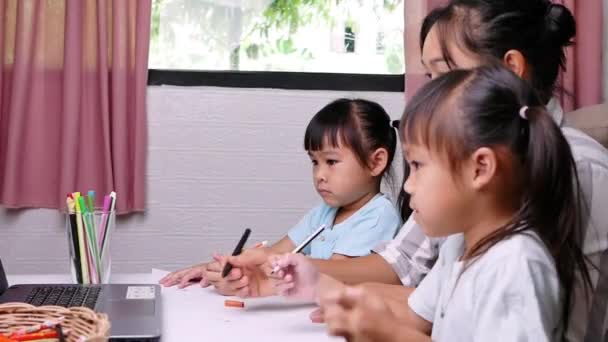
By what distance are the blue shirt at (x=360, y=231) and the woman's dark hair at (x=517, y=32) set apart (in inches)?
18.6

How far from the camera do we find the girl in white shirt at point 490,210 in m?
0.89

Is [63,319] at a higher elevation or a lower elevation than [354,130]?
lower

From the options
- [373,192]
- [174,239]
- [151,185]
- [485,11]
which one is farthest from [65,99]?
[485,11]

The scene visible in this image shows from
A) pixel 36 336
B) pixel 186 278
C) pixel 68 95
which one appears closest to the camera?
pixel 36 336

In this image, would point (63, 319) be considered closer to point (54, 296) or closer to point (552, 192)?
point (54, 296)

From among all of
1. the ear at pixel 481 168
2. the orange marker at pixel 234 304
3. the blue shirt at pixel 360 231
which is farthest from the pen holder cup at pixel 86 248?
the ear at pixel 481 168

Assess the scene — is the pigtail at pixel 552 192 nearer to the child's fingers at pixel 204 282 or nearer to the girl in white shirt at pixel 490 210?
the girl in white shirt at pixel 490 210

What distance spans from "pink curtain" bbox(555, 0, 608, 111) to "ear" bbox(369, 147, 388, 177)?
2.56ft

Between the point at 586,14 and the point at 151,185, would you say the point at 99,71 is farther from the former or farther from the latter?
the point at 586,14

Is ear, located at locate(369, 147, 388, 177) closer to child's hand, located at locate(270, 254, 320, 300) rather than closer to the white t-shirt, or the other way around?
child's hand, located at locate(270, 254, 320, 300)

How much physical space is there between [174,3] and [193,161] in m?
0.48

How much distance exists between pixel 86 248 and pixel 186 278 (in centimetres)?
18

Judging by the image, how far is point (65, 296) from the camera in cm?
120

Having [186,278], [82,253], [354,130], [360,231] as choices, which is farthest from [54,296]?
[354,130]
